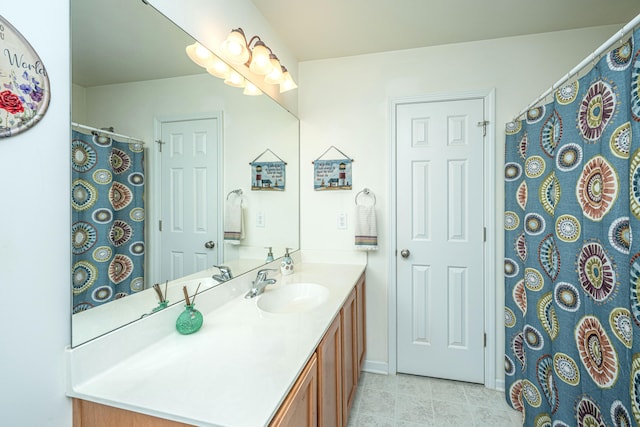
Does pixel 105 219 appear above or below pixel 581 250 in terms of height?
above

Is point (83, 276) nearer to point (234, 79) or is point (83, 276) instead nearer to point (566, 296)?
point (234, 79)

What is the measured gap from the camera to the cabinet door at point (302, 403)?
0.76 metres

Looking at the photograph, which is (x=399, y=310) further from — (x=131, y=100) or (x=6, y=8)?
(x=6, y=8)

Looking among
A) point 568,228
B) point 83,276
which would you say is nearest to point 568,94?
point 568,228

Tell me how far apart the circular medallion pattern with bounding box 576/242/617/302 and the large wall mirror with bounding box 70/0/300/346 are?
5.12 ft

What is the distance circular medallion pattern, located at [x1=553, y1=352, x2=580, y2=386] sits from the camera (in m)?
1.26

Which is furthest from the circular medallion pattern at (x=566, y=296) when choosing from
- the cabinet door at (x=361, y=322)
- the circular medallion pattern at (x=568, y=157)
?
the cabinet door at (x=361, y=322)

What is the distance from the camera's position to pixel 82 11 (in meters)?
0.83

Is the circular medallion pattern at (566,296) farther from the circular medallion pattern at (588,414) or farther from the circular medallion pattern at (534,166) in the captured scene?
the circular medallion pattern at (534,166)

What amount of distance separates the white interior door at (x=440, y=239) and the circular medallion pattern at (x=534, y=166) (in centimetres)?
39

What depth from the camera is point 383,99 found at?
2184mm

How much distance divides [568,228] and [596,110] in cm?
49

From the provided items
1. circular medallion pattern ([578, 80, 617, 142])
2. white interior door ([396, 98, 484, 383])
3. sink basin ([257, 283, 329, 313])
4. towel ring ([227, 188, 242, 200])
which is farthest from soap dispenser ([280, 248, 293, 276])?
circular medallion pattern ([578, 80, 617, 142])

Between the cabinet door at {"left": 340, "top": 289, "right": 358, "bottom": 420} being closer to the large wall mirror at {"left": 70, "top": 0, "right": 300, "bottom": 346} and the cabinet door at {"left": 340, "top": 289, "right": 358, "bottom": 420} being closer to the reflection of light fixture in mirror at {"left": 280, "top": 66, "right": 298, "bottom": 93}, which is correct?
the large wall mirror at {"left": 70, "top": 0, "right": 300, "bottom": 346}
